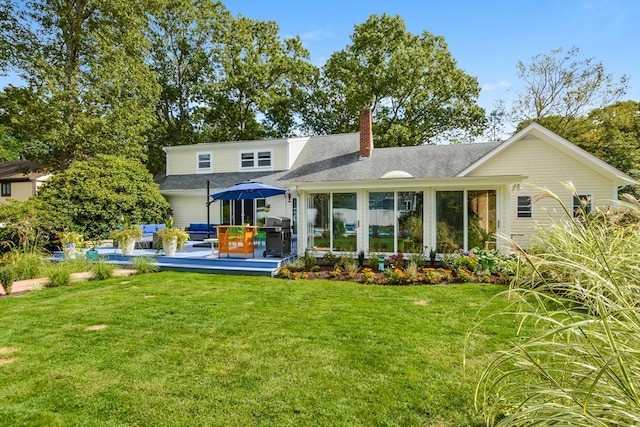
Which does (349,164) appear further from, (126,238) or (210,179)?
(126,238)

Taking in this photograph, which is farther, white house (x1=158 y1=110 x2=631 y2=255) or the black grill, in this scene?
the black grill

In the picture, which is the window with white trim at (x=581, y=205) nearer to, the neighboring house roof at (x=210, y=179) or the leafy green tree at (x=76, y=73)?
the neighboring house roof at (x=210, y=179)

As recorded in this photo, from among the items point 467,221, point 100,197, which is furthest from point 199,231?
point 467,221

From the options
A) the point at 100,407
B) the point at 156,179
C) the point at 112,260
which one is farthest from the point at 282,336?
the point at 156,179

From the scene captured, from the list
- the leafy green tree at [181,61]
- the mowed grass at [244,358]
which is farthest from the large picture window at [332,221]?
the leafy green tree at [181,61]

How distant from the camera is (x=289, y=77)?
29.0 m

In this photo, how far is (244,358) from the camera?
14.0ft

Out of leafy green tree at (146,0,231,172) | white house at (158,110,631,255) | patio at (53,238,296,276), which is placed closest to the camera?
patio at (53,238,296,276)

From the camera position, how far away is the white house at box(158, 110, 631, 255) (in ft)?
34.8

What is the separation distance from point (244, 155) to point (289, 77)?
13417mm

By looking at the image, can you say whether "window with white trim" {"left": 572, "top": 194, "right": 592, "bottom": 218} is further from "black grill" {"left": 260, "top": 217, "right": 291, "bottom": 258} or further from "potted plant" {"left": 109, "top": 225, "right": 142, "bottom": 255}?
"potted plant" {"left": 109, "top": 225, "right": 142, "bottom": 255}

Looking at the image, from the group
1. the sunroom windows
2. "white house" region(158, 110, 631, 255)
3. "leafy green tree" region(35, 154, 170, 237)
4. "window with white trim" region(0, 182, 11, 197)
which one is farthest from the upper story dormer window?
"window with white trim" region(0, 182, 11, 197)

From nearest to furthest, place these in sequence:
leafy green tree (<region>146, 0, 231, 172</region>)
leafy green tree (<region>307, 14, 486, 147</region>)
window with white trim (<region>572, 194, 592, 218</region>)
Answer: window with white trim (<region>572, 194, 592, 218</region>), leafy green tree (<region>146, 0, 231, 172</region>), leafy green tree (<region>307, 14, 486, 147</region>)

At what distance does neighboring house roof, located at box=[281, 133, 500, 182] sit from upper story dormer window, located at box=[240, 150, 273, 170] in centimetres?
159
